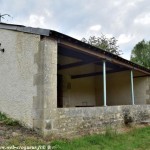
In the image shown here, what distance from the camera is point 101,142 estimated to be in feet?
21.7

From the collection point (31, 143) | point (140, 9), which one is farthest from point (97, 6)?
point (31, 143)

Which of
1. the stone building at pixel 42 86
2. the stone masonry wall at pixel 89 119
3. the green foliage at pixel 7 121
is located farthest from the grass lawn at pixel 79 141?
the stone masonry wall at pixel 89 119

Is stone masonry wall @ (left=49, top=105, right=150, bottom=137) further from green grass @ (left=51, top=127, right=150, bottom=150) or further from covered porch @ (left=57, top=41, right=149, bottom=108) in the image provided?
covered porch @ (left=57, top=41, right=149, bottom=108)

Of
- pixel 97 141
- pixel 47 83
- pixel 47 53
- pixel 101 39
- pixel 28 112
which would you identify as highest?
pixel 101 39

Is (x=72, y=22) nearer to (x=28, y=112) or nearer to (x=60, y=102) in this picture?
(x=60, y=102)

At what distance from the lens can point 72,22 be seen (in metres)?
18.3

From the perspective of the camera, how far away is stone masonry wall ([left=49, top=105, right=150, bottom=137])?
269 inches

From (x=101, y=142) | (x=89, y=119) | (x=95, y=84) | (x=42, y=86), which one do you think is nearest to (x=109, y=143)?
(x=101, y=142)

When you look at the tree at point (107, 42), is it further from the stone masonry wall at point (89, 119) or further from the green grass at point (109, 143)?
the green grass at point (109, 143)

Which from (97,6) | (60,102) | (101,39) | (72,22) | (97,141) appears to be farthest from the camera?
(101,39)

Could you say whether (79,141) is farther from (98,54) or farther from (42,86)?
(98,54)

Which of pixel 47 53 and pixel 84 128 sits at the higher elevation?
pixel 47 53

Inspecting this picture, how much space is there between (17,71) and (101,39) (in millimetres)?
20516

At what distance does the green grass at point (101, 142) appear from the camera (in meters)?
5.77
